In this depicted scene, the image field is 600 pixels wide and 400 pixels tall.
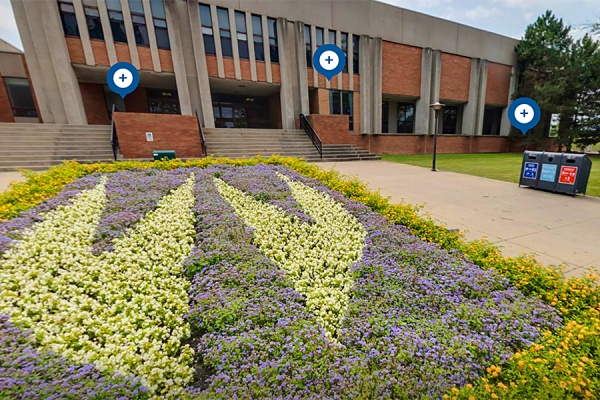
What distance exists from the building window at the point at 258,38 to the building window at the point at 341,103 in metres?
5.03

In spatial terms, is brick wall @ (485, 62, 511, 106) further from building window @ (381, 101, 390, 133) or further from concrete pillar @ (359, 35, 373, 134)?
concrete pillar @ (359, 35, 373, 134)

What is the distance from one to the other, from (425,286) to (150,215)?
3818 mm

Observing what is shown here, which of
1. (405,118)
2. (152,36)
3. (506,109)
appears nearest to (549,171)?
(405,118)

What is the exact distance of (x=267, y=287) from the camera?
240 centimetres

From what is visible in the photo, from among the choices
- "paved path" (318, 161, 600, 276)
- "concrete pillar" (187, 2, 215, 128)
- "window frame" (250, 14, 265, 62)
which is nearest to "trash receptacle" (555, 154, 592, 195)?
"paved path" (318, 161, 600, 276)

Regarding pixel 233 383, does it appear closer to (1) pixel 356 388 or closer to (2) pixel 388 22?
(1) pixel 356 388

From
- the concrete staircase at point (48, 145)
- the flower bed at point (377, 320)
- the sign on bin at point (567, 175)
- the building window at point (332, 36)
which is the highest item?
the building window at point (332, 36)

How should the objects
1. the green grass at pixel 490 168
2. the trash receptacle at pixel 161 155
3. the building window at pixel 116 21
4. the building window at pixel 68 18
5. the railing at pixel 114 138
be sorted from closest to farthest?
the green grass at pixel 490 168, the trash receptacle at pixel 161 155, the railing at pixel 114 138, the building window at pixel 68 18, the building window at pixel 116 21

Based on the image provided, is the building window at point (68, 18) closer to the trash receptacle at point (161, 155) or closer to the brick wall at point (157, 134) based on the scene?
the brick wall at point (157, 134)

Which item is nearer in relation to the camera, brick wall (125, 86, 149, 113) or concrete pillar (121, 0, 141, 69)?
concrete pillar (121, 0, 141, 69)

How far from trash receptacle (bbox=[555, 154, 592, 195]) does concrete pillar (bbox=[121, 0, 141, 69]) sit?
18.0m

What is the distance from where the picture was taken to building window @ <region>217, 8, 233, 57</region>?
582 inches

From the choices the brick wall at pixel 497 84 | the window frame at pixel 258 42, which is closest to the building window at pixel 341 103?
the window frame at pixel 258 42

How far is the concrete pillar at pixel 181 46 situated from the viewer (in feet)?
45.5
